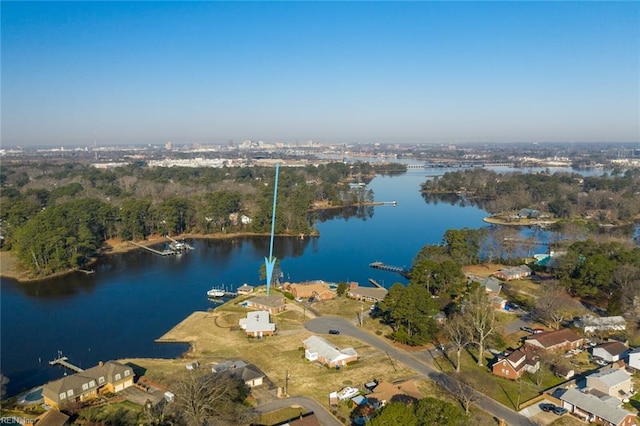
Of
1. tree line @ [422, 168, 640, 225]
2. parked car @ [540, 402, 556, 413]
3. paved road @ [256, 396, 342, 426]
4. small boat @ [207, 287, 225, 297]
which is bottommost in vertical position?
small boat @ [207, 287, 225, 297]

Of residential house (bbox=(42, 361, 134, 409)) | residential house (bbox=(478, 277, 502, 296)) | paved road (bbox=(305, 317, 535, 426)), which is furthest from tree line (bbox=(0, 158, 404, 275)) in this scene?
paved road (bbox=(305, 317, 535, 426))

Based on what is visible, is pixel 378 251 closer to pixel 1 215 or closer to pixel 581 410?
pixel 581 410

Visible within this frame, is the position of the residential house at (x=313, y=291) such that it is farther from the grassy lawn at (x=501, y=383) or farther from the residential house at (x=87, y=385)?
the residential house at (x=87, y=385)

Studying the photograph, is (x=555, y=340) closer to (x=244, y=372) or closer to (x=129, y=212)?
(x=244, y=372)

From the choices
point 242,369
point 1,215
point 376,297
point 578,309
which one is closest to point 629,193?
point 578,309

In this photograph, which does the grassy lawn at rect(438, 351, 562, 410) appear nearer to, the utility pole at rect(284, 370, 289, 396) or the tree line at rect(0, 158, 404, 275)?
the utility pole at rect(284, 370, 289, 396)

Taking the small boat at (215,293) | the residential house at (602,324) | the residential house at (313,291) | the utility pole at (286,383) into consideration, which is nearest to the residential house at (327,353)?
the utility pole at (286,383)
